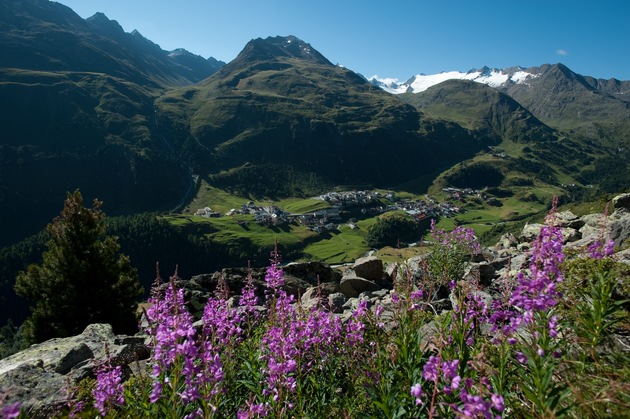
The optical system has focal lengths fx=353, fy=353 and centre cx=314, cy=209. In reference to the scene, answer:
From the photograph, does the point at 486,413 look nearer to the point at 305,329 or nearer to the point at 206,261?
the point at 305,329

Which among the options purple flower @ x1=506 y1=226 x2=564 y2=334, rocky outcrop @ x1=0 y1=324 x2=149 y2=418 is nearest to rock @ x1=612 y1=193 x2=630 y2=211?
purple flower @ x1=506 y1=226 x2=564 y2=334

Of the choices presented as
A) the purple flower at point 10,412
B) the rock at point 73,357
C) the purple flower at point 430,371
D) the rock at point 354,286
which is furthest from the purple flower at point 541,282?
the rock at point 354,286

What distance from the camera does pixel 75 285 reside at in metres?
27.6

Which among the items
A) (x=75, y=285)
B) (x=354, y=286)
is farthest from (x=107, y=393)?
(x=75, y=285)

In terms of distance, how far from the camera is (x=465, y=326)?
564 cm

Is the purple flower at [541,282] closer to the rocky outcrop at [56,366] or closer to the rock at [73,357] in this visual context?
the rocky outcrop at [56,366]

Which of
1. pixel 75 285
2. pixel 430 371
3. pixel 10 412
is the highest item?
pixel 430 371

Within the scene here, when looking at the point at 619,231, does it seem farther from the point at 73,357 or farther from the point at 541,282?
the point at 73,357

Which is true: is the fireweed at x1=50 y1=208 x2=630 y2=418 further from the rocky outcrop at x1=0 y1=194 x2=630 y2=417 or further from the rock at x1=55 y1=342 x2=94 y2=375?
the rock at x1=55 y1=342 x2=94 y2=375

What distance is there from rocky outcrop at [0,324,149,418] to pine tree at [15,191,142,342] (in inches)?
473

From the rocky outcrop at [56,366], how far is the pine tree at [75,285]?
1201cm

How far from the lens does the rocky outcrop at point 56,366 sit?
25.3 ft

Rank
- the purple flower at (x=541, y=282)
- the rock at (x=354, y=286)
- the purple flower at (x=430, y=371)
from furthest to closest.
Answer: the rock at (x=354, y=286)
the purple flower at (x=541, y=282)
the purple flower at (x=430, y=371)

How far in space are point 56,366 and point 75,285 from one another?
1799 centimetres
